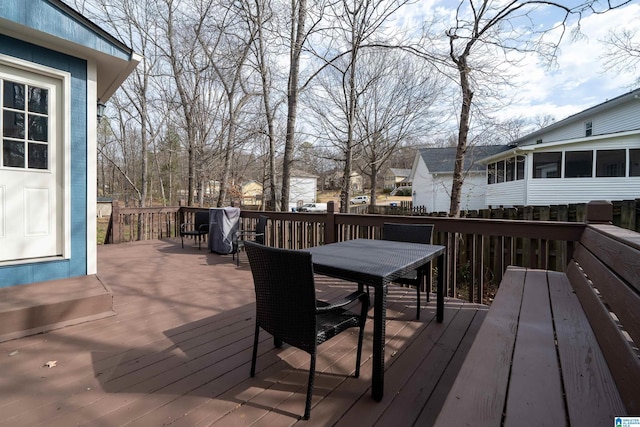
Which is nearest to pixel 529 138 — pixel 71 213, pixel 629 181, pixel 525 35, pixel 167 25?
pixel 629 181

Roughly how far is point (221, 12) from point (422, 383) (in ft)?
33.1

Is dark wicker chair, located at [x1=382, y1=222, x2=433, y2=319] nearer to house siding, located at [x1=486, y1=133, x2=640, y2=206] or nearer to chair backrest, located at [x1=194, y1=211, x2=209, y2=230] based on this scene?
chair backrest, located at [x1=194, y1=211, x2=209, y2=230]

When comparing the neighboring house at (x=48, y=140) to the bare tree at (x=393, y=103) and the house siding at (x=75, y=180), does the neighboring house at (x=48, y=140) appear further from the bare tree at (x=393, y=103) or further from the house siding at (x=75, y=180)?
the bare tree at (x=393, y=103)

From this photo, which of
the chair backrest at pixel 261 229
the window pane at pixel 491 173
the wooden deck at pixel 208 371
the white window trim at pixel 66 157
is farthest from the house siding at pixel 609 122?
the white window trim at pixel 66 157

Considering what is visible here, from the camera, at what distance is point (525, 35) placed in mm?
5680

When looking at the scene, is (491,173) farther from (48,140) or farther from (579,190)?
(48,140)

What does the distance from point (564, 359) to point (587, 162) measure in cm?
1436

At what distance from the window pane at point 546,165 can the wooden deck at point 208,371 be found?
40.0 feet

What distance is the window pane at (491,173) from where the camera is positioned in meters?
15.7

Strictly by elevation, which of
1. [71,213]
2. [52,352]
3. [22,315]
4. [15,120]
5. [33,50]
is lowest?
[52,352]

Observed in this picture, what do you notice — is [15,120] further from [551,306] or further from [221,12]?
[221,12]

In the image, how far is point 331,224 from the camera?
13.9 feet

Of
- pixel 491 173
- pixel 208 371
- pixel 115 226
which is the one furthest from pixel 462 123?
pixel 491 173

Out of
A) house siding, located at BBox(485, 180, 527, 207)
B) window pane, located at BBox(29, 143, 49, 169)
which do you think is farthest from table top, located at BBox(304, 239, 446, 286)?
house siding, located at BBox(485, 180, 527, 207)
